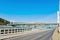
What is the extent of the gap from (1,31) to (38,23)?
14984cm

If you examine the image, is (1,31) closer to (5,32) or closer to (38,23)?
(5,32)

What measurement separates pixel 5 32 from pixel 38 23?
149 meters

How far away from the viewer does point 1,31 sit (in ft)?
130

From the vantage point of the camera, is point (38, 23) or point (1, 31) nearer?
point (1, 31)

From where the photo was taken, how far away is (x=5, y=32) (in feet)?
133

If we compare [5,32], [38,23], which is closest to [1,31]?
[5,32]

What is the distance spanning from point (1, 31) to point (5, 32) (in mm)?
1216

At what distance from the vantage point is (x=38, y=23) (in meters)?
189

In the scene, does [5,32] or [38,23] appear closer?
[5,32]
